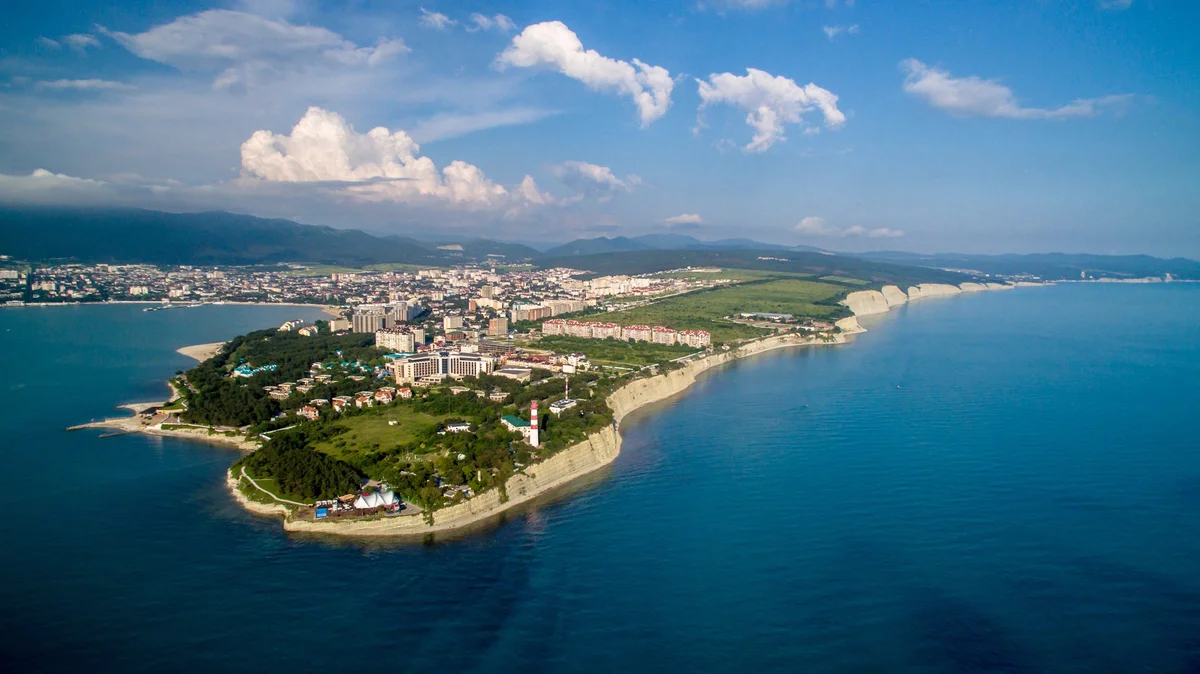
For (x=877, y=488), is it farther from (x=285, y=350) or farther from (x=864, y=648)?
(x=285, y=350)

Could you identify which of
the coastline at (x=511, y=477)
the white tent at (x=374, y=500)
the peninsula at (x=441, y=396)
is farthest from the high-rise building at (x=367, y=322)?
the white tent at (x=374, y=500)

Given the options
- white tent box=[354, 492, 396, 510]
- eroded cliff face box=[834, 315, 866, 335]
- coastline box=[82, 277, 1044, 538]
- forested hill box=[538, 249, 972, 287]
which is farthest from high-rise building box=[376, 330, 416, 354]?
forested hill box=[538, 249, 972, 287]

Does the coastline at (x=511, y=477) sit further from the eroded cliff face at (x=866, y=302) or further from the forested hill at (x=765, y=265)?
the forested hill at (x=765, y=265)

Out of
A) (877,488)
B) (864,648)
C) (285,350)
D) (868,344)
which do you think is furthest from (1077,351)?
(285,350)

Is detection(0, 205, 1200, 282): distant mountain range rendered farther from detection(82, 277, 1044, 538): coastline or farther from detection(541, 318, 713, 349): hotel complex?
detection(82, 277, 1044, 538): coastline

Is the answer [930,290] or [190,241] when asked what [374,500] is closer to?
[930,290]

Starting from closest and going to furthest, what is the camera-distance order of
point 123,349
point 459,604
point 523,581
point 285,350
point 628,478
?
1. point 459,604
2. point 523,581
3. point 628,478
4. point 285,350
5. point 123,349

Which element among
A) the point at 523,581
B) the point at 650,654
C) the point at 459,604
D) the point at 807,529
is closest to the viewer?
the point at 650,654
